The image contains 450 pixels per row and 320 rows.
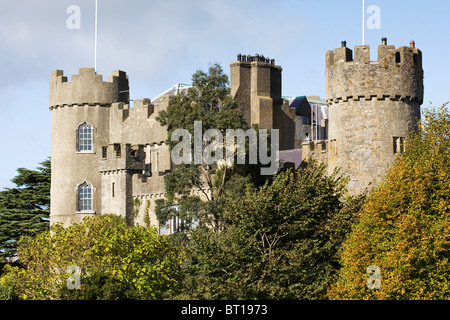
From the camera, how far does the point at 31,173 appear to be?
2530 inches

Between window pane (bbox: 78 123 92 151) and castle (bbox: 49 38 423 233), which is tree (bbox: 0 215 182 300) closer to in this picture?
castle (bbox: 49 38 423 233)

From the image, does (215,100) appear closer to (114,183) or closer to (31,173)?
(114,183)

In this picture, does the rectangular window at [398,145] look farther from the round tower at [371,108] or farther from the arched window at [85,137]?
the arched window at [85,137]

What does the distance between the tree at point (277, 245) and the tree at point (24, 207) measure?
25.7 meters

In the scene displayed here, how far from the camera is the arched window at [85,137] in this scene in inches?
2251

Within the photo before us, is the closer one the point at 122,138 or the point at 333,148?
the point at 333,148

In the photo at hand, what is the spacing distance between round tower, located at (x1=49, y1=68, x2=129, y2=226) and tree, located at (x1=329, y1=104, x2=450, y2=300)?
77.8ft

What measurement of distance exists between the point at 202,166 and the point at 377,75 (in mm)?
10763

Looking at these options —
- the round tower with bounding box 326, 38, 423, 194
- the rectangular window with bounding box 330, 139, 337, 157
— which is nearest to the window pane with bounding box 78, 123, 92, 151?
the rectangular window with bounding box 330, 139, 337, 157

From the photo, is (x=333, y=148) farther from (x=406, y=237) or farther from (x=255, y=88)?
(x=255, y=88)

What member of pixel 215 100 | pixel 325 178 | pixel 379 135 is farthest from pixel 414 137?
pixel 215 100

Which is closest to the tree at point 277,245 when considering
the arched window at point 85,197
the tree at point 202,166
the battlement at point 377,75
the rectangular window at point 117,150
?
the battlement at point 377,75

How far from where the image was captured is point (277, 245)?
36938 mm

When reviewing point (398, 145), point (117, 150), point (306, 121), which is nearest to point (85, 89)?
point (117, 150)
